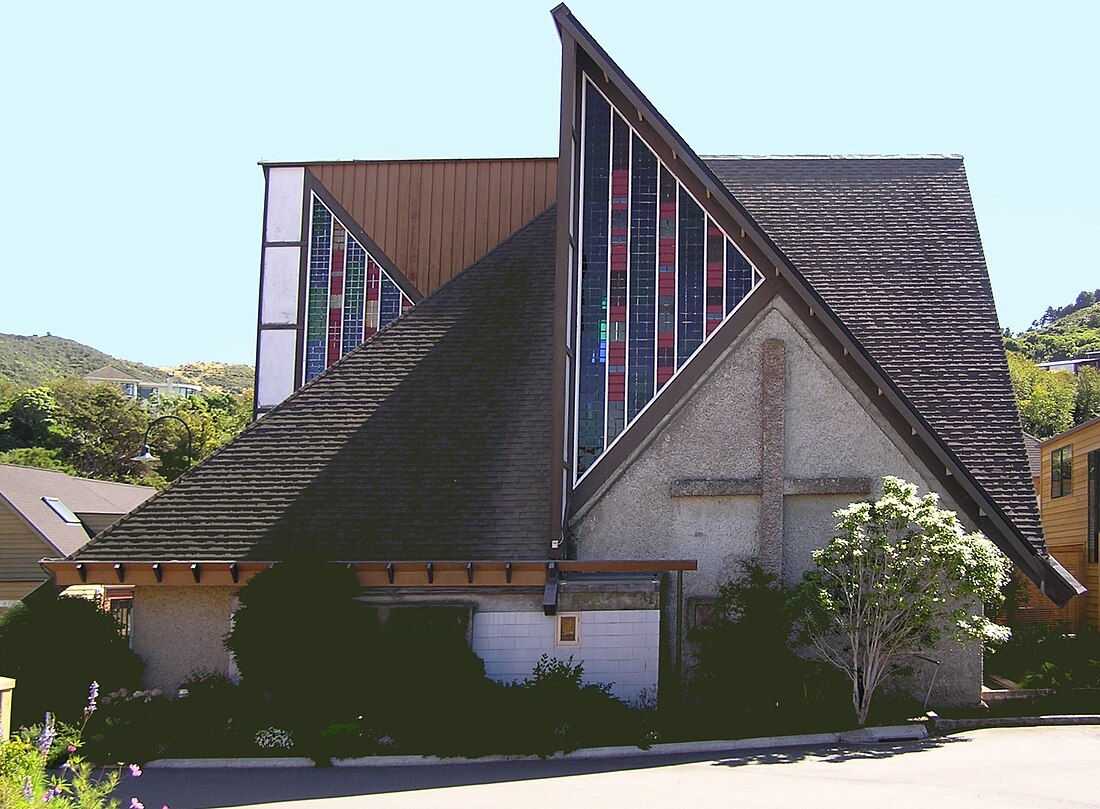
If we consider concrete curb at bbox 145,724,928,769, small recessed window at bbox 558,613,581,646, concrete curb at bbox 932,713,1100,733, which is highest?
small recessed window at bbox 558,613,581,646

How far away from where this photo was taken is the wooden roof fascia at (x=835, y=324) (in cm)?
1880

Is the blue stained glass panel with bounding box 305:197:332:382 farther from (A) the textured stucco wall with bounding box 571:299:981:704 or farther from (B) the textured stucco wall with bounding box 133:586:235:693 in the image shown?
(A) the textured stucco wall with bounding box 571:299:981:704

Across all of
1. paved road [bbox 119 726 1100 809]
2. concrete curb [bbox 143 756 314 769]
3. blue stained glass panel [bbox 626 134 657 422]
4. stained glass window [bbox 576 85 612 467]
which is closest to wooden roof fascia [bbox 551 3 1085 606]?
blue stained glass panel [bbox 626 134 657 422]

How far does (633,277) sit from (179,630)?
940 centimetres

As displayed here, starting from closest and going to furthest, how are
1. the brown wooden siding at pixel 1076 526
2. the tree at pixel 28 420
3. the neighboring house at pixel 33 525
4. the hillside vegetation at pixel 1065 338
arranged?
the brown wooden siding at pixel 1076 526, the neighboring house at pixel 33 525, the tree at pixel 28 420, the hillside vegetation at pixel 1065 338

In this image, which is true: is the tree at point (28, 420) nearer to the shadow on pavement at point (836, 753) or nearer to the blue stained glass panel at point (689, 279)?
the blue stained glass panel at point (689, 279)

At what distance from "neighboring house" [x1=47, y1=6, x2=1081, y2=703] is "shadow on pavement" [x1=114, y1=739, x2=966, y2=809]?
9.35 feet

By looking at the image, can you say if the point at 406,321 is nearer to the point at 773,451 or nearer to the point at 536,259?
the point at 536,259

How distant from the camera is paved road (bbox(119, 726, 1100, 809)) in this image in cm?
1259

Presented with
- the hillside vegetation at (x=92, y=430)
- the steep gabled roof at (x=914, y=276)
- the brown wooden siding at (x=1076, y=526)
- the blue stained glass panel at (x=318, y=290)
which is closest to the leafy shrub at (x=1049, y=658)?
the steep gabled roof at (x=914, y=276)

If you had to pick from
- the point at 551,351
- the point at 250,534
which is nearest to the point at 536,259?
the point at 551,351

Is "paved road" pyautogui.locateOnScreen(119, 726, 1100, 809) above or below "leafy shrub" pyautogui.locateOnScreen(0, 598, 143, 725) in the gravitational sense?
below

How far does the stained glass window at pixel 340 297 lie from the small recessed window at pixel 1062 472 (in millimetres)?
16452

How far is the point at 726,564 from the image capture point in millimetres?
19250
